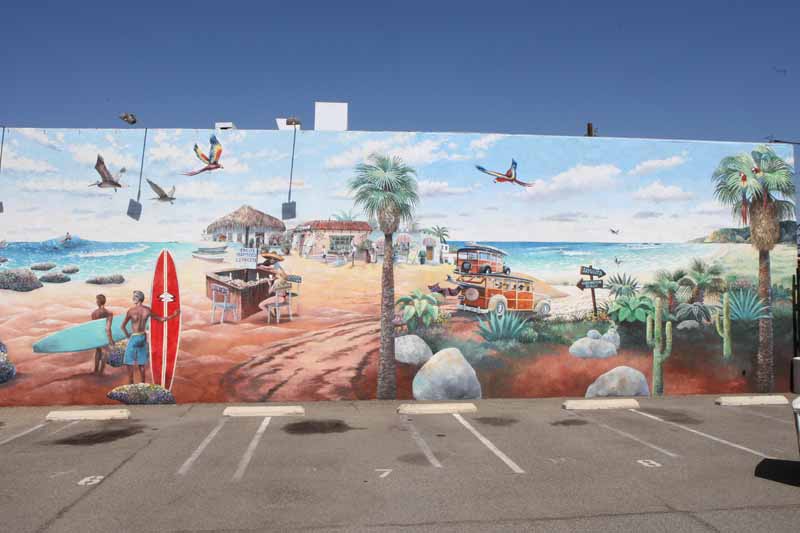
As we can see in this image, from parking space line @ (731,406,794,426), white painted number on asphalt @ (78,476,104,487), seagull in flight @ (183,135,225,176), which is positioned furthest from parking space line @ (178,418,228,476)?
parking space line @ (731,406,794,426)

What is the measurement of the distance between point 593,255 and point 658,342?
2575mm

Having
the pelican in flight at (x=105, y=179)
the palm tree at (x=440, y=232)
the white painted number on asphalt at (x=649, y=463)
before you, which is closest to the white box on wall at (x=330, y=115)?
the palm tree at (x=440, y=232)

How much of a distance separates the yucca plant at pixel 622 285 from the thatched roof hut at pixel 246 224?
7.87m

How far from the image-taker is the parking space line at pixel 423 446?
368 inches

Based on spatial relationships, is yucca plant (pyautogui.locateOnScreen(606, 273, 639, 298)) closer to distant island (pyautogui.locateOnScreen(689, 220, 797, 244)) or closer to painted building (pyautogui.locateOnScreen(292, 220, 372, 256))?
distant island (pyautogui.locateOnScreen(689, 220, 797, 244))

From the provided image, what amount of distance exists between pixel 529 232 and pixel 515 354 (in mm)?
2914

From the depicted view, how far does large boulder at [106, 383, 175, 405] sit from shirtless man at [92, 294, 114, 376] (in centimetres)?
55

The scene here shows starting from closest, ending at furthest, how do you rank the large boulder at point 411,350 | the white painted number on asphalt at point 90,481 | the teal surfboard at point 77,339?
the white painted number on asphalt at point 90,481 < the teal surfboard at point 77,339 < the large boulder at point 411,350

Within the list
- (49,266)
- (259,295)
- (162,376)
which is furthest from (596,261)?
(49,266)

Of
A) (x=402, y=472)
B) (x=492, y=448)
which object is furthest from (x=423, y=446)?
(x=402, y=472)

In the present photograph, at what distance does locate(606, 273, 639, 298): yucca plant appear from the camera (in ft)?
51.2

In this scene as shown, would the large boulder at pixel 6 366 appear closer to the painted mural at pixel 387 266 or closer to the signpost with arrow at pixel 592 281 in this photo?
the painted mural at pixel 387 266

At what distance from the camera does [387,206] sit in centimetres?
1476

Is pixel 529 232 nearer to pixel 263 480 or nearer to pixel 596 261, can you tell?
pixel 596 261
